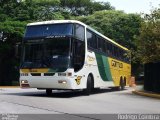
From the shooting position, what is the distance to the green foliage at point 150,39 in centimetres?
2153

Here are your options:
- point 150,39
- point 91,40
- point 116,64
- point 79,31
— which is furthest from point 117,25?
point 79,31

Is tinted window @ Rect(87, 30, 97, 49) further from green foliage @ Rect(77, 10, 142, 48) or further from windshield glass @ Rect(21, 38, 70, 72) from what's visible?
green foliage @ Rect(77, 10, 142, 48)

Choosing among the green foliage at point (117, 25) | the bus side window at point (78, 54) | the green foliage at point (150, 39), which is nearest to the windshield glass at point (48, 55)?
the bus side window at point (78, 54)

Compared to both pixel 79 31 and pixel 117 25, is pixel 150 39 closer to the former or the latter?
pixel 79 31

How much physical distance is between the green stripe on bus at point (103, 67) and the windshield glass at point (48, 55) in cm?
394

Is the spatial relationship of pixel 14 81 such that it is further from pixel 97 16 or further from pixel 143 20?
pixel 143 20

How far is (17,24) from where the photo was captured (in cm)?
4059

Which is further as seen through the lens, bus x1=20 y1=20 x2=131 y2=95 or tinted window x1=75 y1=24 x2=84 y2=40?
tinted window x1=75 y1=24 x2=84 y2=40

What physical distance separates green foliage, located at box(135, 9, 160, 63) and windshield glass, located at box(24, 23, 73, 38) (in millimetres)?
4824

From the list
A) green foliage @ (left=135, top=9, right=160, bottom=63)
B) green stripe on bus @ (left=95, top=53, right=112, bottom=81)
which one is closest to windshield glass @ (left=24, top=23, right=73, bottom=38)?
green stripe on bus @ (left=95, top=53, right=112, bottom=81)

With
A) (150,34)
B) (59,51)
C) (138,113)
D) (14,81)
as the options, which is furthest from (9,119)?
(14,81)

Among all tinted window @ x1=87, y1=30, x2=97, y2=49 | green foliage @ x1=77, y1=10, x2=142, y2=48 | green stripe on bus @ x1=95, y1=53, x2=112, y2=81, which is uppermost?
green foliage @ x1=77, y1=10, x2=142, y2=48

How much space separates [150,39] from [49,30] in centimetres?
573

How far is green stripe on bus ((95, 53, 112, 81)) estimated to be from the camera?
75.2 feet
